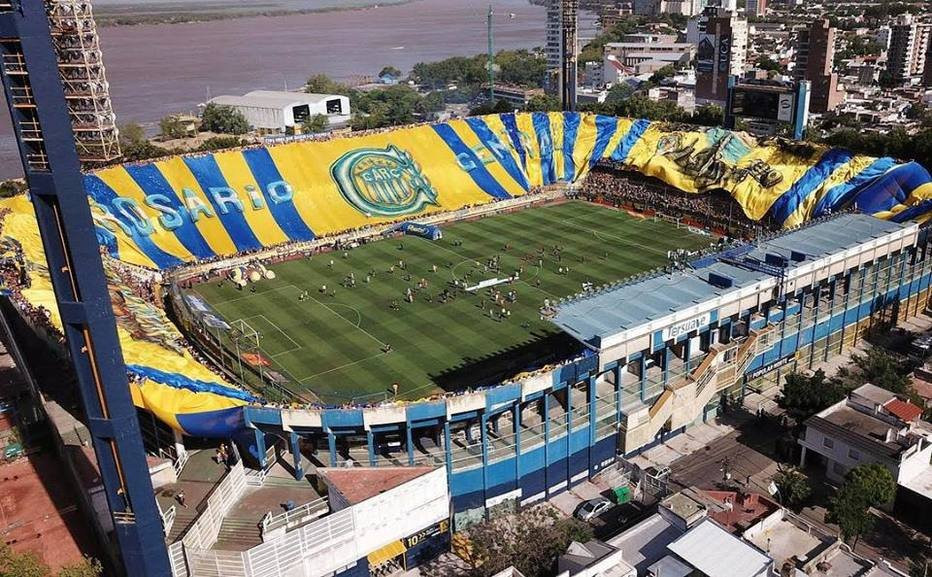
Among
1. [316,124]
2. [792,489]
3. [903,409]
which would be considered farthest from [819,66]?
[792,489]

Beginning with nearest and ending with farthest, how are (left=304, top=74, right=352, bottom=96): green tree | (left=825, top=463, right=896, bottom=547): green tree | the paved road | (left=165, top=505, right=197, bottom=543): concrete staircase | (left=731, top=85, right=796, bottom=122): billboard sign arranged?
(left=165, top=505, right=197, bottom=543): concrete staircase
(left=825, top=463, right=896, bottom=547): green tree
the paved road
(left=731, top=85, right=796, bottom=122): billboard sign
(left=304, top=74, right=352, bottom=96): green tree

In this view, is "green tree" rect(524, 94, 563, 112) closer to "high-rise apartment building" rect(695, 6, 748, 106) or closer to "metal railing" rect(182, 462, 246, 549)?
"high-rise apartment building" rect(695, 6, 748, 106)

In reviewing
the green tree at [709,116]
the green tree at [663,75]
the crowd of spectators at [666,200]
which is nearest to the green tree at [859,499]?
the crowd of spectators at [666,200]

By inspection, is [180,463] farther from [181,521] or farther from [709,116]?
[709,116]

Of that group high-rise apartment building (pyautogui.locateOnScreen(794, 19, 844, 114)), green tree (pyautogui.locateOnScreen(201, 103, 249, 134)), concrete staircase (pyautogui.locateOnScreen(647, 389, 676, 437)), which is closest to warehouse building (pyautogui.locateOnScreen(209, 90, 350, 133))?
green tree (pyautogui.locateOnScreen(201, 103, 249, 134))

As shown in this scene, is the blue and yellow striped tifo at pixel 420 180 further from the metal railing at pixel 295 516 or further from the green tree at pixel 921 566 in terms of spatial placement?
the green tree at pixel 921 566

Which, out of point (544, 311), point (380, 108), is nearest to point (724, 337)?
point (544, 311)

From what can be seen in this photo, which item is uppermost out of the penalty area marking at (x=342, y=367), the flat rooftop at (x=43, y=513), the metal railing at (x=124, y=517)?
the metal railing at (x=124, y=517)
